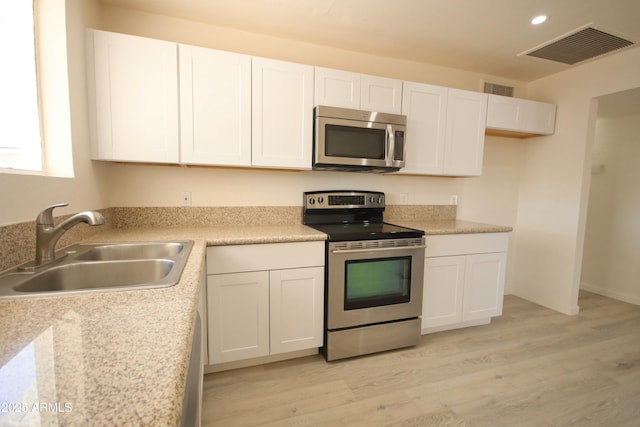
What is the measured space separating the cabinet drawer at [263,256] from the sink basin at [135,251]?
0.22 metres

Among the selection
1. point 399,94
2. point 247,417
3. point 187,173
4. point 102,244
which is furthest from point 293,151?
point 247,417

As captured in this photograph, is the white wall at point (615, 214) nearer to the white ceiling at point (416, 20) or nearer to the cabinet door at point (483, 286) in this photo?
the white ceiling at point (416, 20)

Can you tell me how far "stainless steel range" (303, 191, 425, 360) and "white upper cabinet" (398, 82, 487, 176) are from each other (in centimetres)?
73

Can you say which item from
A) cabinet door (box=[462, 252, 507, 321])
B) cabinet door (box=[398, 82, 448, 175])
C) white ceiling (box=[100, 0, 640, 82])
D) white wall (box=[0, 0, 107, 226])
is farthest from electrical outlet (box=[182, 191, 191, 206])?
cabinet door (box=[462, 252, 507, 321])

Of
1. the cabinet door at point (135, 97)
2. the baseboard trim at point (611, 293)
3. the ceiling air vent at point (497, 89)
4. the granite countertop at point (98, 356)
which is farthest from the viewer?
the baseboard trim at point (611, 293)

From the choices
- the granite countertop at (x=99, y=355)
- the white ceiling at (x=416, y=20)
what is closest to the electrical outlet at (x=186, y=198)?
the white ceiling at (x=416, y=20)

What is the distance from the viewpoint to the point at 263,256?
5.94ft

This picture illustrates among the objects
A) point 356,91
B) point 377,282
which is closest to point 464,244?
point 377,282

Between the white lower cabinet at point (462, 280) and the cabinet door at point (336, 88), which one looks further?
the white lower cabinet at point (462, 280)

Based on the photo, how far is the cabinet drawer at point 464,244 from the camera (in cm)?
226

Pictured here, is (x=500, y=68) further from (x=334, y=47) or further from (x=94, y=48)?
(x=94, y=48)

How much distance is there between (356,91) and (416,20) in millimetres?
616

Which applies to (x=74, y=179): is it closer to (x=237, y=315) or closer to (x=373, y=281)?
(x=237, y=315)

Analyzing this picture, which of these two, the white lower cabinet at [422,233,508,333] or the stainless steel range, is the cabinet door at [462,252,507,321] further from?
the stainless steel range
